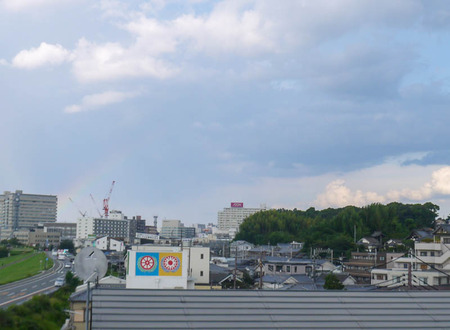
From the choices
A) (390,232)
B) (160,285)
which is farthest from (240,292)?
(390,232)

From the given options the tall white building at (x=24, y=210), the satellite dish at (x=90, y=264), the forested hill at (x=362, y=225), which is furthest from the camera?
the tall white building at (x=24, y=210)

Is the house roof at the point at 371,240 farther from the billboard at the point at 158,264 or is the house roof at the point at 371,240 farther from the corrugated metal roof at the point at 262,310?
the corrugated metal roof at the point at 262,310

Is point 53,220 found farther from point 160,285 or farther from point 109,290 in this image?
point 109,290

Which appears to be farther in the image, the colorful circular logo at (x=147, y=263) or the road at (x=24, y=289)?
the road at (x=24, y=289)

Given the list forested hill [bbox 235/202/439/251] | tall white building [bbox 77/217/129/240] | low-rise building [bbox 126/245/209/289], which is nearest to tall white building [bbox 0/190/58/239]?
tall white building [bbox 77/217/129/240]

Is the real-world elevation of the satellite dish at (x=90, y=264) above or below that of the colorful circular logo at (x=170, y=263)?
above

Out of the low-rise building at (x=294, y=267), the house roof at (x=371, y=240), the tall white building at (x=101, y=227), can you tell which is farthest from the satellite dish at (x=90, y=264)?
the tall white building at (x=101, y=227)

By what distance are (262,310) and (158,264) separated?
19.2 meters

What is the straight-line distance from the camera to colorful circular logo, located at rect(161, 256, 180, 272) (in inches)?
1029

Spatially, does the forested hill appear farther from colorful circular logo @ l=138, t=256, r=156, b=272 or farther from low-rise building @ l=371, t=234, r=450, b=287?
colorful circular logo @ l=138, t=256, r=156, b=272

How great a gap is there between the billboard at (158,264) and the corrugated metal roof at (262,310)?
17.9m

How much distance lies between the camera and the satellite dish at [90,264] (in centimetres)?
842

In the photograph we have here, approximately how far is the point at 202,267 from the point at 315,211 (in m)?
102

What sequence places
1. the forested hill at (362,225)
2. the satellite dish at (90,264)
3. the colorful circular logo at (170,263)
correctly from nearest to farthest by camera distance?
the satellite dish at (90,264)
the colorful circular logo at (170,263)
the forested hill at (362,225)
